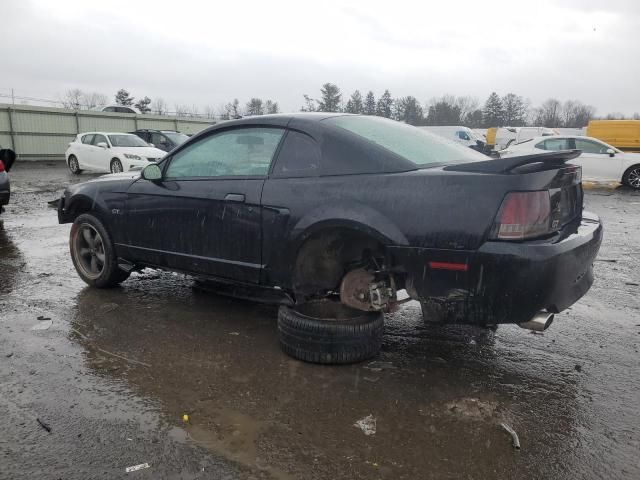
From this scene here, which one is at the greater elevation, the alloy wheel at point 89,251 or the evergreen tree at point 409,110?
the evergreen tree at point 409,110

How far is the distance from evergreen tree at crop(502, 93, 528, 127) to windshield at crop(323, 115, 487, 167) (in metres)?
75.3

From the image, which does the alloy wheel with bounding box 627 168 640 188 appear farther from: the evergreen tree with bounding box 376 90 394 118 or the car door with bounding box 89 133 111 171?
the evergreen tree with bounding box 376 90 394 118

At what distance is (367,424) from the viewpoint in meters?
2.73

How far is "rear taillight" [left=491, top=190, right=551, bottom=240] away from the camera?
9.22ft

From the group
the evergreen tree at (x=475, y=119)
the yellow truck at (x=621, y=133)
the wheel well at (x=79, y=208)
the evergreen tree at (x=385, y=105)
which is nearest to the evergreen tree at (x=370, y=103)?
the evergreen tree at (x=385, y=105)

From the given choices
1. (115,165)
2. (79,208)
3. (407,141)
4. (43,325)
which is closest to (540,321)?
(407,141)

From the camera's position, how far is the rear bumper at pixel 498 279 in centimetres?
279

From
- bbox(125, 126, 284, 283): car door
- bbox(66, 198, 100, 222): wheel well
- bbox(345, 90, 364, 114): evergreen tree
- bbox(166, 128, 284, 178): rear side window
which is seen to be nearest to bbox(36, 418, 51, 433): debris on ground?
bbox(125, 126, 284, 283): car door

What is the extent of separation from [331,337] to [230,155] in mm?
1642

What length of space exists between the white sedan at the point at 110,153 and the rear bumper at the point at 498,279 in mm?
14520

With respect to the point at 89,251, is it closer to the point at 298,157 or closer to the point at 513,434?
the point at 298,157

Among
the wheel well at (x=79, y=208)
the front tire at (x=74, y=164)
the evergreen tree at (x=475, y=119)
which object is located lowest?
the front tire at (x=74, y=164)

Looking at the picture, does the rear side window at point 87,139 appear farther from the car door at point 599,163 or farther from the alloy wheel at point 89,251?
the car door at point 599,163

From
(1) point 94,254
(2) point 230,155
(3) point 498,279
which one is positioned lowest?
(1) point 94,254
